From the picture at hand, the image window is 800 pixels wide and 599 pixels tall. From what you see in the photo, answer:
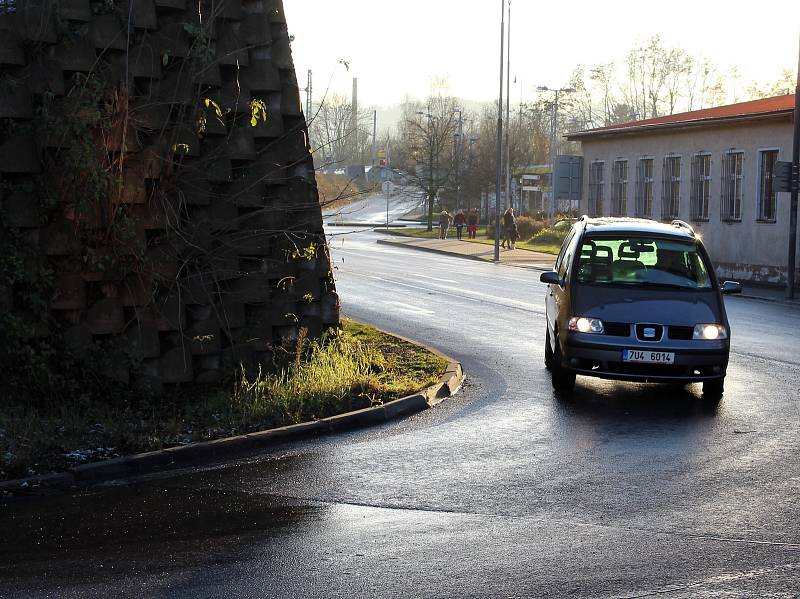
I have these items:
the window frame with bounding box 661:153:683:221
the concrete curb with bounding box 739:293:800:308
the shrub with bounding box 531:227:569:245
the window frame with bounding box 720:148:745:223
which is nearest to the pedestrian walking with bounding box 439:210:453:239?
the shrub with bounding box 531:227:569:245

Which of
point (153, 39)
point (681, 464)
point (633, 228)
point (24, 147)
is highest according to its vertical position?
point (153, 39)

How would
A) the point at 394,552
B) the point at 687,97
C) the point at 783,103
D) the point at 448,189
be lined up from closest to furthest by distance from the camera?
the point at 394,552
the point at 783,103
the point at 448,189
the point at 687,97

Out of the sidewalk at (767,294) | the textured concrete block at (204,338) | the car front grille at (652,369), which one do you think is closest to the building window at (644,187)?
the sidewalk at (767,294)

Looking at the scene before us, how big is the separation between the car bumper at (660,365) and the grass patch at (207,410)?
74.4 inches

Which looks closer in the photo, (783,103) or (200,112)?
(200,112)

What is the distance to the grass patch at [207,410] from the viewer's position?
903cm

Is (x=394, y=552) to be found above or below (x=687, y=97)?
below

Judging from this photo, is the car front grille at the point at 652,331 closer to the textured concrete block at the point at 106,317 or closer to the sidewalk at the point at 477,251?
the textured concrete block at the point at 106,317

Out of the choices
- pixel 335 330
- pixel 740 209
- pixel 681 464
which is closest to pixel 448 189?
pixel 740 209

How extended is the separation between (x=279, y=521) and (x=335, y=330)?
6958mm

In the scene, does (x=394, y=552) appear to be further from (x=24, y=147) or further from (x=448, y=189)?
(x=448, y=189)

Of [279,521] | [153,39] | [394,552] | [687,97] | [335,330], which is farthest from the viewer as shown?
[687,97]

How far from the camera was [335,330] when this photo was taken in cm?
1402

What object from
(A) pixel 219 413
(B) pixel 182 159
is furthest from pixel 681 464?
(B) pixel 182 159
